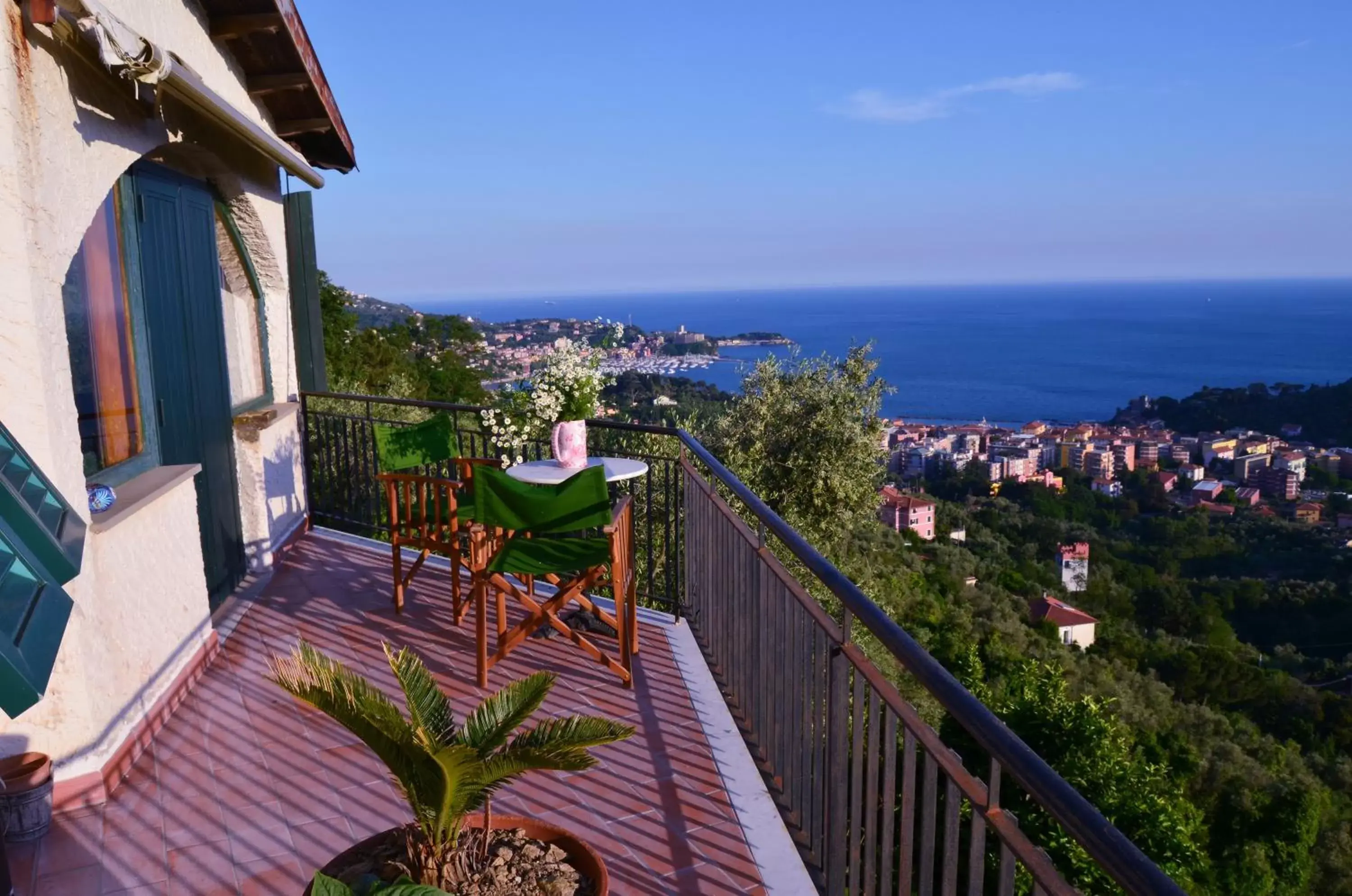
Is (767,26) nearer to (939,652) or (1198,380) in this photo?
(939,652)

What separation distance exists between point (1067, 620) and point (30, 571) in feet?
100

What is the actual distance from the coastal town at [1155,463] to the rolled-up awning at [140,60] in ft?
108

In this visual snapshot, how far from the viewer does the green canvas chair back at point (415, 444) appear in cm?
543

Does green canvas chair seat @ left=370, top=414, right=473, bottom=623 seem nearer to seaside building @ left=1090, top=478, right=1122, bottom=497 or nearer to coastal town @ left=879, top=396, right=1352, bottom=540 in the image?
coastal town @ left=879, top=396, right=1352, bottom=540

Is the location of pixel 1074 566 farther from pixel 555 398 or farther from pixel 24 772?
pixel 24 772

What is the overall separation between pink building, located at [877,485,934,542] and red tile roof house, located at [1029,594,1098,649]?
4200mm

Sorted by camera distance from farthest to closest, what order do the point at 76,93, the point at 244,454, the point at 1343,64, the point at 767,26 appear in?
the point at 1343,64
the point at 767,26
the point at 244,454
the point at 76,93

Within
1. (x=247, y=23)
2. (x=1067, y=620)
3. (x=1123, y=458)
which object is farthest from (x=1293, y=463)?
(x=247, y=23)

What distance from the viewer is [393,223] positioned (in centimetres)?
3078

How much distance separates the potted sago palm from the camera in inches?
78.6

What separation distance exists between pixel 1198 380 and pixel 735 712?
102073 millimetres

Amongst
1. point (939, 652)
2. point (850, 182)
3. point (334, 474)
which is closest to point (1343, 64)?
point (850, 182)

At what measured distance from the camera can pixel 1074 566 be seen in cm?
3319

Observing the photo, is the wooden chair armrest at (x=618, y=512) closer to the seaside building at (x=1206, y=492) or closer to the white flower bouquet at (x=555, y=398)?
the white flower bouquet at (x=555, y=398)
